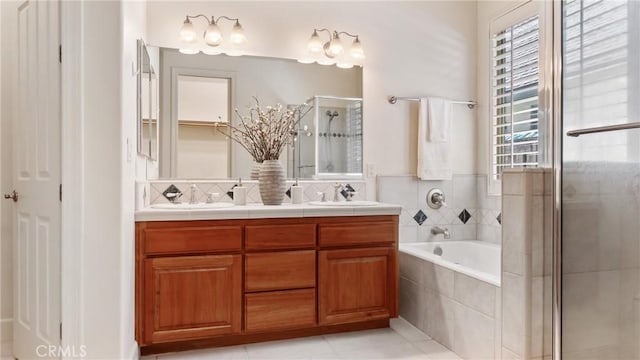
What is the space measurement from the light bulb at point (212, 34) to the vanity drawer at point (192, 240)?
54.5 inches

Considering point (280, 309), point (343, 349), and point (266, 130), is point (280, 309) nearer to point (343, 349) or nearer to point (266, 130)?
point (343, 349)

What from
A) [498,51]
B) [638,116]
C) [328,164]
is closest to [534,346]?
[638,116]

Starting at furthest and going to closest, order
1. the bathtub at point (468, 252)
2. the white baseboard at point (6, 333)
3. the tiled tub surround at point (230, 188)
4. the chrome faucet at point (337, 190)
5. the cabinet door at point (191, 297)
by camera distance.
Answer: the bathtub at point (468, 252), the chrome faucet at point (337, 190), the tiled tub surround at point (230, 188), the white baseboard at point (6, 333), the cabinet door at point (191, 297)

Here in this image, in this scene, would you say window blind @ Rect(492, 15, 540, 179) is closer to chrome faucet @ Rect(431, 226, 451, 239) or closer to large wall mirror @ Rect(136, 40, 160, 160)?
chrome faucet @ Rect(431, 226, 451, 239)

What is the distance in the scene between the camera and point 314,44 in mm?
3207

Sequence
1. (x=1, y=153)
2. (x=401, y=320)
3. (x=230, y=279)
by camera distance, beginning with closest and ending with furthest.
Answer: (x=230, y=279), (x=1, y=153), (x=401, y=320)

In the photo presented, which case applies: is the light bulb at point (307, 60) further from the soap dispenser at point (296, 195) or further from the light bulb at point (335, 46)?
the soap dispenser at point (296, 195)

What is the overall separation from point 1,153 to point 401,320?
2784mm

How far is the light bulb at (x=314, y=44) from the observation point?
3207 mm

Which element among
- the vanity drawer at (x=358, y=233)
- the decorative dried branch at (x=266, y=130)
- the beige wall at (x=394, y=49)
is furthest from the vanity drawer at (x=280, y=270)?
the beige wall at (x=394, y=49)

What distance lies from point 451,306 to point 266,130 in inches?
65.3

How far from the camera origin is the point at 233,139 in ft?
10.0

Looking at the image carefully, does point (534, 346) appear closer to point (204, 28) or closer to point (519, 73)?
point (519, 73)

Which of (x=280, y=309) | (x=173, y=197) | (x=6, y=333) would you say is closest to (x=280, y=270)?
(x=280, y=309)
